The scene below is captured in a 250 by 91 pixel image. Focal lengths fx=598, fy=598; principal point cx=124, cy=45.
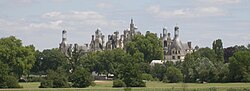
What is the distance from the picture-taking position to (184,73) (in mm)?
106312

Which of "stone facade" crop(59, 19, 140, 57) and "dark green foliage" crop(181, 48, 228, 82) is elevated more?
"stone facade" crop(59, 19, 140, 57)

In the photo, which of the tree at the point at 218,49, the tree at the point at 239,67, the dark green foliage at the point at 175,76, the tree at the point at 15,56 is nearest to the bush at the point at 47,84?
the tree at the point at 15,56

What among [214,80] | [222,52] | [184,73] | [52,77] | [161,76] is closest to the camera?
[52,77]

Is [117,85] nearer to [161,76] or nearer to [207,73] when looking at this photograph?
[207,73]

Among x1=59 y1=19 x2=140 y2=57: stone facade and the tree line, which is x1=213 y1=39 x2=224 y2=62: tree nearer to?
the tree line

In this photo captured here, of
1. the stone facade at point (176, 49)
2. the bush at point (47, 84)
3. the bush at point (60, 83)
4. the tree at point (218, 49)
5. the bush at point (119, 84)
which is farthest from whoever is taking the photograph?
the stone facade at point (176, 49)

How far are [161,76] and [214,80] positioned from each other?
22.0 metres

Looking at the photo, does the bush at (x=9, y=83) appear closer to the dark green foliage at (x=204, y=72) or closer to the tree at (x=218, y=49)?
the dark green foliage at (x=204, y=72)

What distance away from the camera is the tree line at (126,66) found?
79.7 meters

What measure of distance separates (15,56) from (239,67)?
39.8 m

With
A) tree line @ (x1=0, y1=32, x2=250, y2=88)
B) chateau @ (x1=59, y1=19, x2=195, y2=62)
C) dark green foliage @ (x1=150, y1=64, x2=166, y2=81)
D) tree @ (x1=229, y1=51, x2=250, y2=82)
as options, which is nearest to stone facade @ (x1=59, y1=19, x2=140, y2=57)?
chateau @ (x1=59, y1=19, x2=195, y2=62)

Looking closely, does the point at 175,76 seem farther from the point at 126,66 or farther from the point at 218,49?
the point at 218,49

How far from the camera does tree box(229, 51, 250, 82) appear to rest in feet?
307

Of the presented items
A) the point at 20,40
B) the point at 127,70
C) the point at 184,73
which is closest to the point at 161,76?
the point at 184,73
